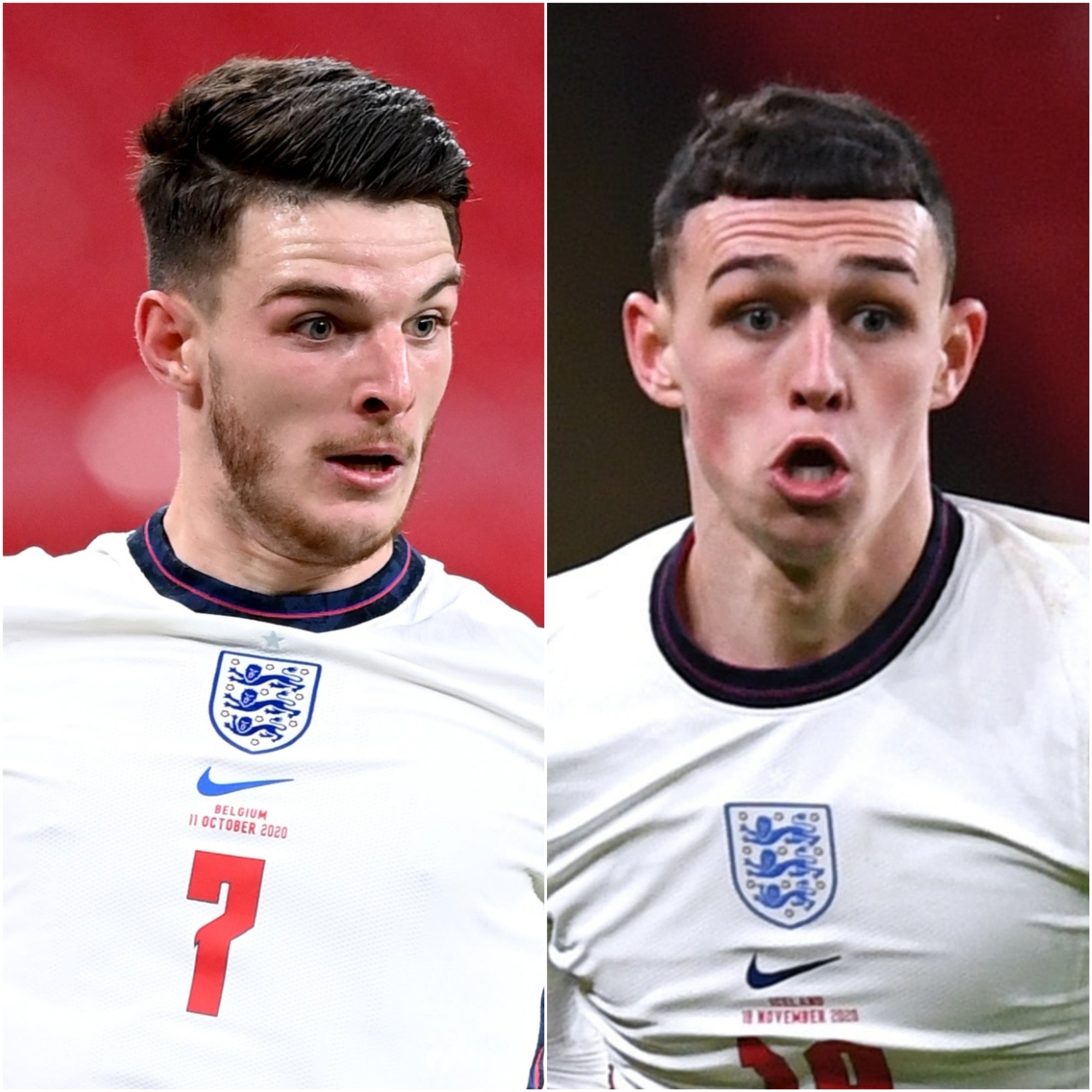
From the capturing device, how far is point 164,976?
1.71m

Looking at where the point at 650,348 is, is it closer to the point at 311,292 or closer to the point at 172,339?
the point at 311,292

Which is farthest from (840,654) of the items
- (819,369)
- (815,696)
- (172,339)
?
(172,339)

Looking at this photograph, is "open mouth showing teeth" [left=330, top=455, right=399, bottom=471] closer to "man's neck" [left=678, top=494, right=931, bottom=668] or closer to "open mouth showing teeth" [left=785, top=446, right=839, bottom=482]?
"man's neck" [left=678, top=494, right=931, bottom=668]

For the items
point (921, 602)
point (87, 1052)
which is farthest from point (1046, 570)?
point (87, 1052)

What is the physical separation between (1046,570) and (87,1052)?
139cm

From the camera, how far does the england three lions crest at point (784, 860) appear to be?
182cm

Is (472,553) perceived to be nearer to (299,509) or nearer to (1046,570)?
(299,509)

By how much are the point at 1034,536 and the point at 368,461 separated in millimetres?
919

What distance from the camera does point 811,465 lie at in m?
1.85

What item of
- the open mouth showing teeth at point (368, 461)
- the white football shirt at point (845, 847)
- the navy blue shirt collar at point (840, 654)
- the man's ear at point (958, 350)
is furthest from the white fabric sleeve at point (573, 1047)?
the man's ear at point (958, 350)

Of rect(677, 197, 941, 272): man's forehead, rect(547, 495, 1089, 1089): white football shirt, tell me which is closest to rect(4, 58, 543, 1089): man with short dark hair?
rect(547, 495, 1089, 1089): white football shirt

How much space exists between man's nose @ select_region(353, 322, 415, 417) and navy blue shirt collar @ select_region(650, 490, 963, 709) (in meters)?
0.48

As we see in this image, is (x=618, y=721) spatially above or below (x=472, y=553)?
below

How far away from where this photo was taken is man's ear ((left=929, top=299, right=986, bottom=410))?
1893 millimetres
